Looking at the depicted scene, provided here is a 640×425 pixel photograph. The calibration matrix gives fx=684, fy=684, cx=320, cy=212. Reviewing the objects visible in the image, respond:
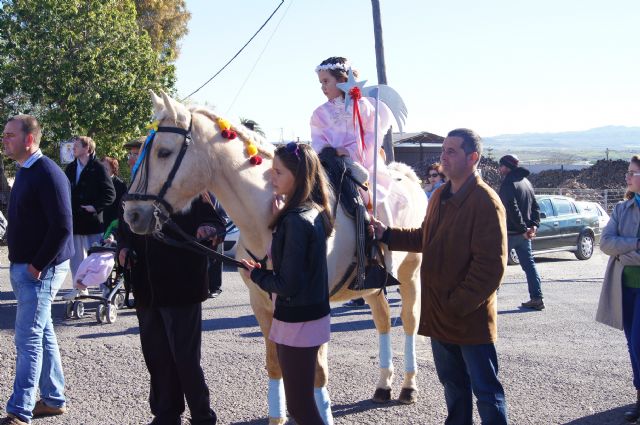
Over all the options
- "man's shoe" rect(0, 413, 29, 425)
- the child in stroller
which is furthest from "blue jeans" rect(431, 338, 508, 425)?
the child in stroller

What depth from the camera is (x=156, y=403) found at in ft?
15.7

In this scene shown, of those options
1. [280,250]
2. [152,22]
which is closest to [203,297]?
[280,250]

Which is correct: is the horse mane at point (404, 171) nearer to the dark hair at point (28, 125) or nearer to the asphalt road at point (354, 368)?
the asphalt road at point (354, 368)

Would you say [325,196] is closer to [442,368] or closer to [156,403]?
[442,368]

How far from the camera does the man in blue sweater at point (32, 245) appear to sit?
16.1 feet

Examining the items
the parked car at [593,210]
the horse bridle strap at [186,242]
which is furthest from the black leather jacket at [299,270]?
the parked car at [593,210]

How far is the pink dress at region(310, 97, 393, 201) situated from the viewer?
209 inches

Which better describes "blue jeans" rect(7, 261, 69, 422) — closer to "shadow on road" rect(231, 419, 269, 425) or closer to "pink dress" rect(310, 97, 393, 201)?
"shadow on road" rect(231, 419, 269, 425)

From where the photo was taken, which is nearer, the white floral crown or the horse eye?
the horse eye

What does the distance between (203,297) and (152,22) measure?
30.8 meters

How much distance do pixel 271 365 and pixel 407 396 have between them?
4.63 ft

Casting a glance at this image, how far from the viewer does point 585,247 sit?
17.1 metres

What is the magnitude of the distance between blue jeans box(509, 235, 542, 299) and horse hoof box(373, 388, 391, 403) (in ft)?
16.7

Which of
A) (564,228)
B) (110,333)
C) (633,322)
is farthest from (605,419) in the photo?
(564,228)
